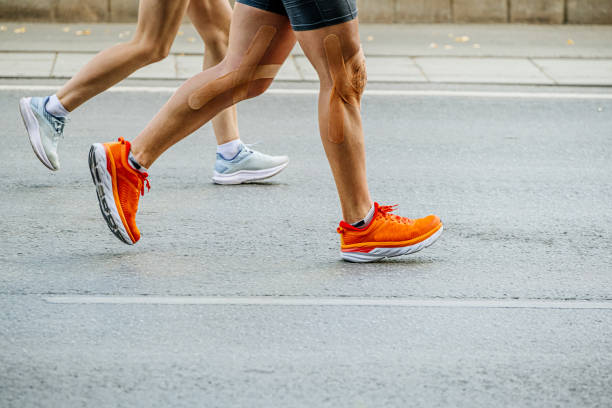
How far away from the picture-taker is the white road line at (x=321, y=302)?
3943 mm

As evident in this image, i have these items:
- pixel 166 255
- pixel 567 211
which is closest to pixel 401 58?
pixel 567 211

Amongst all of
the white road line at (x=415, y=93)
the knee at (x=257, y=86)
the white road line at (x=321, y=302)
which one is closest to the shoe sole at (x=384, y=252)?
the white road line at (x=321, y=302)

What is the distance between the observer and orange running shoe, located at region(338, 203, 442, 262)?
4402 millimetres

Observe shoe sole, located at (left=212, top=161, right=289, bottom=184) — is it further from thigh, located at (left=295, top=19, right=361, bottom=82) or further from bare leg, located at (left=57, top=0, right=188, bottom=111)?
thigh, located at (left=295, top=19, right=361, bottom=82)

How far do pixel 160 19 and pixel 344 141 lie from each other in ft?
3.52

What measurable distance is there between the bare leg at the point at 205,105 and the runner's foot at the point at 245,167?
128cm

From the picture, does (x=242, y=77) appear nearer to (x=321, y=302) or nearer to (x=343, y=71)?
(x=343, y=71)

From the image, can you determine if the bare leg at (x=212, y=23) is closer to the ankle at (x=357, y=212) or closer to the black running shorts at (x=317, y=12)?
the black running shorts at (x=317, y=12)

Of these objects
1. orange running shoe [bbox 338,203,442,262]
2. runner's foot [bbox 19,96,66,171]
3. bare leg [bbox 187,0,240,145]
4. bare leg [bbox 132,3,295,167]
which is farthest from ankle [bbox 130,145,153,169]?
bare leg [bbox 187,0,240,145]

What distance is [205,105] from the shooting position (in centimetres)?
446

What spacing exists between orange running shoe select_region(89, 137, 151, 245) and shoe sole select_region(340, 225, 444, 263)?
0.86 metres

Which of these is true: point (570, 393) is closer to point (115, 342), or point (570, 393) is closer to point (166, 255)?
point (115, 342)

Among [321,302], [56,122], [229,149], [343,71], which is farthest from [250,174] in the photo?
[321,302]

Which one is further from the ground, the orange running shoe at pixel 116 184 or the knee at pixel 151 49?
the knee at pixel 151 49
